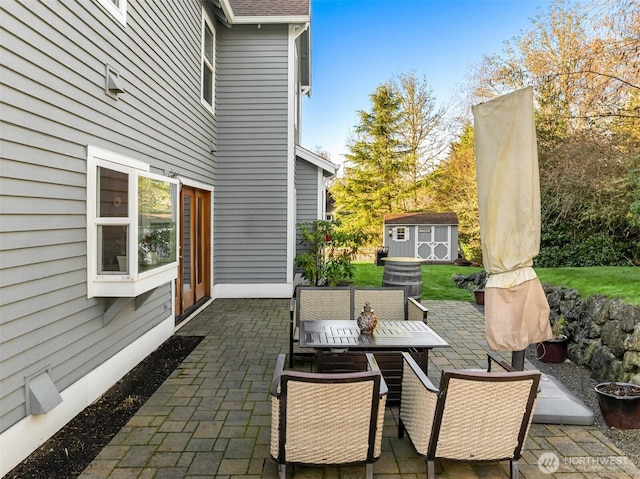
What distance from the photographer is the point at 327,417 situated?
2137mm

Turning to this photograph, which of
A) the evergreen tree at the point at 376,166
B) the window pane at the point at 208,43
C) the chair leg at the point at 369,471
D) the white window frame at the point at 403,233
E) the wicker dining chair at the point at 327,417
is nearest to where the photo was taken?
the wicker dining chair at the point at 327,417

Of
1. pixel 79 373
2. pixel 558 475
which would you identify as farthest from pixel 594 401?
pixel 79 373

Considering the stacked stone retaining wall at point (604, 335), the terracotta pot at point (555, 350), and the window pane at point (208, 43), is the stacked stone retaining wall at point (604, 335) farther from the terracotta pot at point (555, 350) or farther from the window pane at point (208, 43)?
the window pane at point (208, 43)

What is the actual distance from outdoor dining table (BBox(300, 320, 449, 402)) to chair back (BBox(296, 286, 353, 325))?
98 centimetres

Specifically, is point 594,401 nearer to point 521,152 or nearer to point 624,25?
point 521,152

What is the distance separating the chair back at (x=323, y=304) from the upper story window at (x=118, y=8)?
127 inches

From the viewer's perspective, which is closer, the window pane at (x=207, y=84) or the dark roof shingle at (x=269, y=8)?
the window pane at (x=207, y=84)

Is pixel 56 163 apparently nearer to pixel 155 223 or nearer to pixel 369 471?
pixel 155 223

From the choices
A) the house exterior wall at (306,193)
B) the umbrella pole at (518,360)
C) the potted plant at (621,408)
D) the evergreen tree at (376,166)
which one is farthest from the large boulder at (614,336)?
the evergreen tree at (376,166)

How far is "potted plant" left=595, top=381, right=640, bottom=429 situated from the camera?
9.70 feet

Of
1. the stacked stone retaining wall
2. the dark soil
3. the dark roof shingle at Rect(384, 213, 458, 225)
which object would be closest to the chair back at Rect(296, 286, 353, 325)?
the dark soil

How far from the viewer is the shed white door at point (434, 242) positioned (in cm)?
1689

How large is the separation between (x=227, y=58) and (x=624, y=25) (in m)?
6.46

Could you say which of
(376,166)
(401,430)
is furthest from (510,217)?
(376,166)
